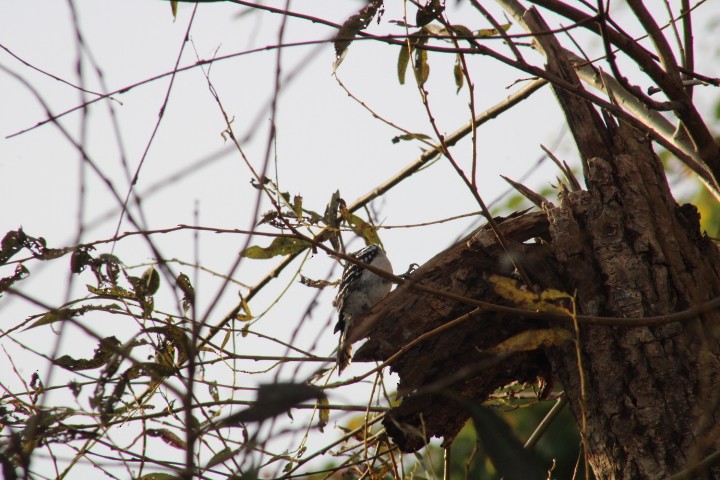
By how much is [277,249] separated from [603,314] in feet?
3.74

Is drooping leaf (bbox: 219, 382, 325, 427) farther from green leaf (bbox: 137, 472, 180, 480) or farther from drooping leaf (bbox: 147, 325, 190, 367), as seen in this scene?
green leaf (bbox: 137, 472, 180, 480)

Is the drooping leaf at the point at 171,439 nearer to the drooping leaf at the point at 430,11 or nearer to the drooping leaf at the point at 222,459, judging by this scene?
the drooping leaf at the point at 222,459

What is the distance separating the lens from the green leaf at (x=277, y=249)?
97.1 inches

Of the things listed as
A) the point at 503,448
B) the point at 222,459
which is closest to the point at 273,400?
the point at 222,459

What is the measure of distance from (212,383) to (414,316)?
0.79m

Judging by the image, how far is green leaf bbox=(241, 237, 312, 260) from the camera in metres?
2.47

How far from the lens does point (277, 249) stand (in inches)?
97.9

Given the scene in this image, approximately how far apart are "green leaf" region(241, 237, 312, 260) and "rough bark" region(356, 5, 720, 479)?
1.26 feet

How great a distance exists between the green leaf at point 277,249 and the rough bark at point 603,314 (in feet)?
1.26

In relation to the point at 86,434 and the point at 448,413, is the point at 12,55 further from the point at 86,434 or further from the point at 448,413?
the point at 448,413

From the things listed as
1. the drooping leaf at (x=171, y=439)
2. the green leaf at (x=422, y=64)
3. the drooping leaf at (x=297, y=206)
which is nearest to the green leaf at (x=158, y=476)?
the drooping leaf at (x=171, y=439)

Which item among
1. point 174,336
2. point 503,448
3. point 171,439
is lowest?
point 503,448

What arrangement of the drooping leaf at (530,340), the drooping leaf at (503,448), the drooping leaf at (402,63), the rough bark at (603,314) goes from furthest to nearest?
the drooping leaf at (402,63), the rough bark at (603,314), the drooping leaf at (530,340), the drooping leaf at (503,448)

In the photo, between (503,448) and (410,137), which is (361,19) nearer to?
(410,137)
